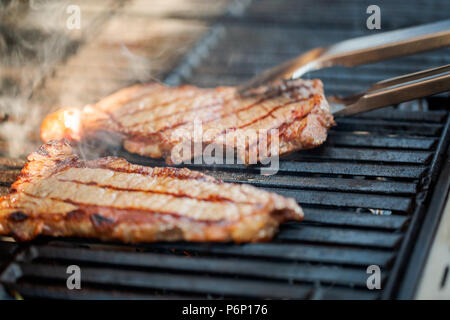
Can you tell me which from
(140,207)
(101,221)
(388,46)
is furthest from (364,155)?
(101,221)

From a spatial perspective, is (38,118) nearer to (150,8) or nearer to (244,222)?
(244,222)

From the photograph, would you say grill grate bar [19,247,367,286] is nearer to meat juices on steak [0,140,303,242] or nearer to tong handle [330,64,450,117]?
meat juices on steak [0,140,303,242]

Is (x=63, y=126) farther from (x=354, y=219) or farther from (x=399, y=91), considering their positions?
(x=399, y=91)

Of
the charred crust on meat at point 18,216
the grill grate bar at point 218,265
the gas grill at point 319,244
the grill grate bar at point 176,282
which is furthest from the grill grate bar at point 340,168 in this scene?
the charred crust on meat at point 18,216

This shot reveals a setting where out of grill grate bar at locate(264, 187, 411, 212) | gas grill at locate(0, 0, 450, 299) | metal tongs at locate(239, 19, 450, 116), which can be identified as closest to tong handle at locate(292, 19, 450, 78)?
metal tongs at locate(239, 19, 450, 116)

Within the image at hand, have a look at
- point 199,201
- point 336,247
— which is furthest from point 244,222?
point 336,247

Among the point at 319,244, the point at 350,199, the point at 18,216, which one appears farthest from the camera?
the point at 350,199
